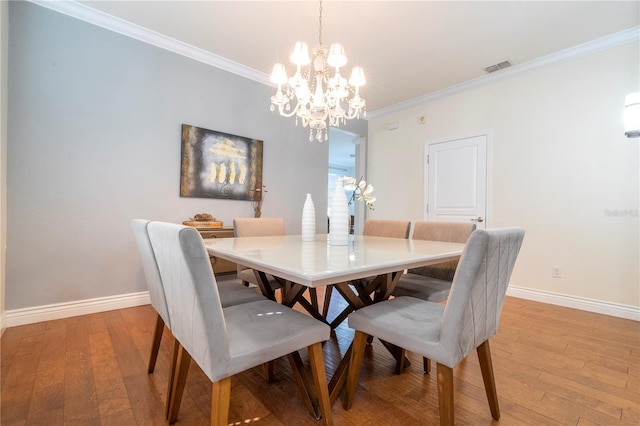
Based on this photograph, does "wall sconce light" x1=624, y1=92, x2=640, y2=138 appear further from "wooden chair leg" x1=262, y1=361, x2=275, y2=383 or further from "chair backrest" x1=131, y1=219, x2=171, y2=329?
"chair backrest" x1=131, y1=219, x2=171, y2=329

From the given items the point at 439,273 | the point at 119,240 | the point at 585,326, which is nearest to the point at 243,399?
the point at 439,273

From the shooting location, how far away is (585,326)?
2465mm

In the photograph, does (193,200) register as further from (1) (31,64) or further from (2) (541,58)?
(2) (541,58)

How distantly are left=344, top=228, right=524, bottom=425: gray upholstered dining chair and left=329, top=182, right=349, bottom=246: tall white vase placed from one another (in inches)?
17.9

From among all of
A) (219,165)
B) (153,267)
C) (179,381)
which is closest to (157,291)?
(153,267)

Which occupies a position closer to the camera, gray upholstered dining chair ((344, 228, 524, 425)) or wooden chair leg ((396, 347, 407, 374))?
gray upholstered dining chair ((344, 228, 524, 425))

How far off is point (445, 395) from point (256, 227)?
1.86m

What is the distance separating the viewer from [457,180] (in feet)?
13.1

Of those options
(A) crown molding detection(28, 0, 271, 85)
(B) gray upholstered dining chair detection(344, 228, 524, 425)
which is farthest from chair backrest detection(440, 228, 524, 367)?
(A) crown molding detection(28, 0, 271, 85)

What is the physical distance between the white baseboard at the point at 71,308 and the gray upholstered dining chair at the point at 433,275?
250 centimetres

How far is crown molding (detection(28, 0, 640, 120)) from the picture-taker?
251 cm

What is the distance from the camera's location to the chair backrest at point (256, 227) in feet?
7.79

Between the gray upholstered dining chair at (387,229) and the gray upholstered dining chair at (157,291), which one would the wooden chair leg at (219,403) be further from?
the gray upholstered dining chair at (387,229)

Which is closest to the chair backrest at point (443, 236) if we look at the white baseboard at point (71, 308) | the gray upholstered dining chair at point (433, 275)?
the gray upholstered dining chair at point (433, 275)
